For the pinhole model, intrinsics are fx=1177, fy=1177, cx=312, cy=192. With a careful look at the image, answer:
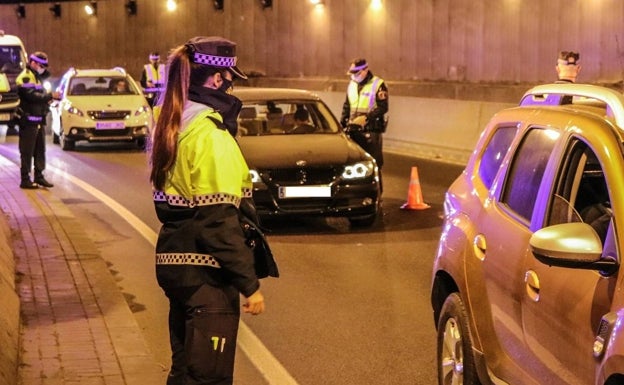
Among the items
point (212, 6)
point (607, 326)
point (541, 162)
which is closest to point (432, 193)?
point (541, 162)

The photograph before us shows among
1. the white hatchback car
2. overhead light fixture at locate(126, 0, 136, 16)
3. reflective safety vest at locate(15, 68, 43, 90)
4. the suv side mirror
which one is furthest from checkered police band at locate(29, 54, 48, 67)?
overhead light fixture at locate(126, 0, 136, 16)

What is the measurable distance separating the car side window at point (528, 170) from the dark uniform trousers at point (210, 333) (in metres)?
1.32

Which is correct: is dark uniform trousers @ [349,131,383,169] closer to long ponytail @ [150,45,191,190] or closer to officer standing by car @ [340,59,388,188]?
officer standing by car @ [340,59,388,188]

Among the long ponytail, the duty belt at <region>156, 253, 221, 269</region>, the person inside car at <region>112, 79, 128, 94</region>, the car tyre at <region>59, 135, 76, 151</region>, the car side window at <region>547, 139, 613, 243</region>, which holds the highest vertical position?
the long ponytail

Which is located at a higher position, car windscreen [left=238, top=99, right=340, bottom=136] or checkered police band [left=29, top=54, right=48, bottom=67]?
checkered police band [left=29, top=54, right=48, bottom=67]

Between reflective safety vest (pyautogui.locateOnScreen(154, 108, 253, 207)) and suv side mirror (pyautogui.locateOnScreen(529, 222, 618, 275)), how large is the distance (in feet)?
3.88

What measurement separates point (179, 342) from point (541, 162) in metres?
1.72

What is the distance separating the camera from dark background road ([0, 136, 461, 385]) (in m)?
7.22

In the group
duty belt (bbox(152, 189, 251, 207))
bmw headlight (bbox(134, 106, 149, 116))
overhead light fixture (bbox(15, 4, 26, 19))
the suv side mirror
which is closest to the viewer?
the suv side mirror

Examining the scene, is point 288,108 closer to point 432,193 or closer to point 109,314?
point 432,193

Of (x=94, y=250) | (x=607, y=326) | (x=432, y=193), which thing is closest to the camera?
(x=607, y=326)

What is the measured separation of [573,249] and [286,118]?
32.3ft

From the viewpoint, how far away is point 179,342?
495 centimetres

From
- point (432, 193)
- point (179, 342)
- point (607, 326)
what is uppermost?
point (607, 326)
